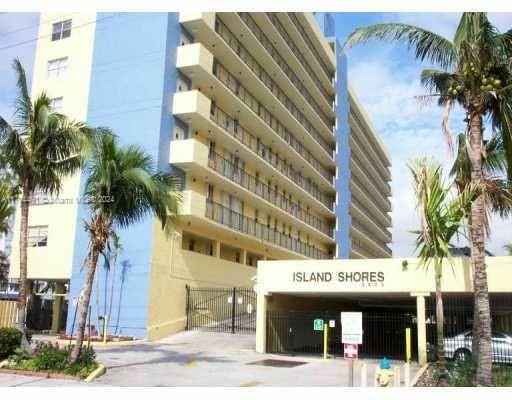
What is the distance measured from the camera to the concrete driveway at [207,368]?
14555mm

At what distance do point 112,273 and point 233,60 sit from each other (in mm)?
15489

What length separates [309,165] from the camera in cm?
4884

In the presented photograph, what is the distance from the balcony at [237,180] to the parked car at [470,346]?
15.5m

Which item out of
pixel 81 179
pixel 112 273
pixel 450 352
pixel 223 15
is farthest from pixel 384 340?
pixel 223 15

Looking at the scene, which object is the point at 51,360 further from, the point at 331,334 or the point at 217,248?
the point at 217,248

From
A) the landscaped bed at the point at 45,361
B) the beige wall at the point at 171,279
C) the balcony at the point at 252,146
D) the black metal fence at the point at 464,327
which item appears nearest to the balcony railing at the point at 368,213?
the balcony at the point at 252,146

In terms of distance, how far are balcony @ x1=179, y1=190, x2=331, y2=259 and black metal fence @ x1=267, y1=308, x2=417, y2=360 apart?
6822 mm

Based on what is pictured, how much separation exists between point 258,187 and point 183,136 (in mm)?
9584

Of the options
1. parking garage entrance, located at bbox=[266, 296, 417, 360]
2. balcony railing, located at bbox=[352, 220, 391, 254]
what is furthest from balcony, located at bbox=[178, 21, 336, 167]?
A: parking garage entrance, located at bbox=[266, 296, 417, 360]

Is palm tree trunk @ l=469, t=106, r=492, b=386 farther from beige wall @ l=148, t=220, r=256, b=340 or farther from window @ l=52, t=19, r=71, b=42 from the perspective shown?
window @ l=52, t=19, r=71, b=42

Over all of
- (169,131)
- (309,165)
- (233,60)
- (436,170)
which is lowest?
(436,170)

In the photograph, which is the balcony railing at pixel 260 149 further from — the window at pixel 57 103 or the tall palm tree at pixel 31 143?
the tall palm tree at pixel 31 143

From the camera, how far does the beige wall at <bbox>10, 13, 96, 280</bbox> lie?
3038 cm
